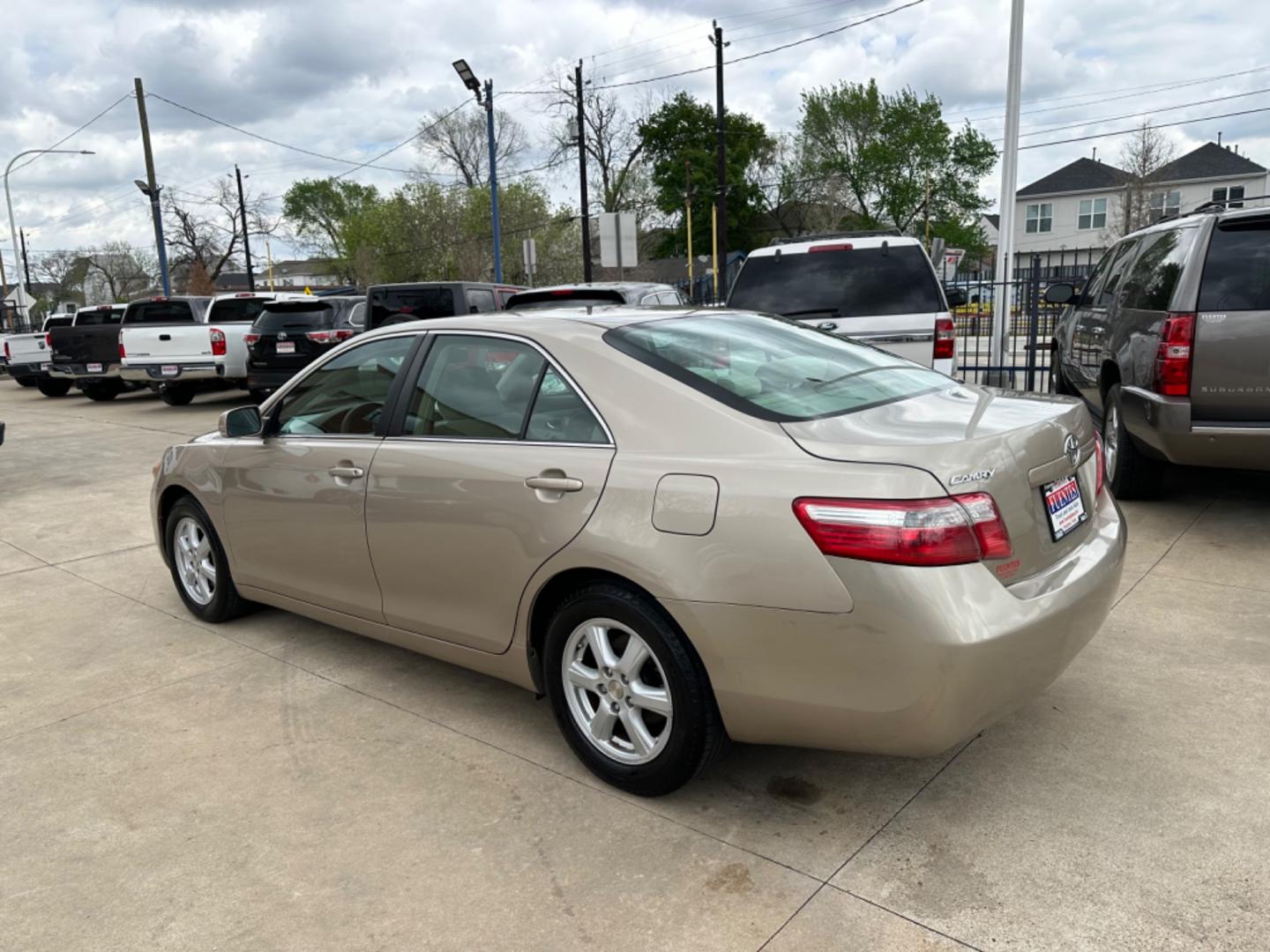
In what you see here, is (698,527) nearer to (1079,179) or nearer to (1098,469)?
(1098,469)

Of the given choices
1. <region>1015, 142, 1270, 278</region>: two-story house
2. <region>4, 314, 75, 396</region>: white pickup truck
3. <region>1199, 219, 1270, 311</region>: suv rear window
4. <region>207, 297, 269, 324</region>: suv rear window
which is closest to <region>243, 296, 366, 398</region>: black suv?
<region>207, 297, 269, 324</region>: suv rear window

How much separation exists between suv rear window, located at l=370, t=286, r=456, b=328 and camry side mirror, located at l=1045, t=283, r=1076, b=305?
6.45 meters

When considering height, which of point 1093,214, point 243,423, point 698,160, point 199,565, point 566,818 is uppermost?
point 698,160

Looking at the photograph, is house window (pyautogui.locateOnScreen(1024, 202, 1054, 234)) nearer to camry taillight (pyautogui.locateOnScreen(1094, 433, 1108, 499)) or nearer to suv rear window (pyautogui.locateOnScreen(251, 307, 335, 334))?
suv rear window (pyautogui.locateOnScreen(251, 307, 335, 334))

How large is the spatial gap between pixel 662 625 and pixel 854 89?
6581 cm

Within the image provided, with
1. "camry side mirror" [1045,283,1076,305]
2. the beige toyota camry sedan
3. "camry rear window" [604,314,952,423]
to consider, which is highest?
"camry side mirror" [1045,283,1076,305]

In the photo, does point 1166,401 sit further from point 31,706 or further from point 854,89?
point 854,89

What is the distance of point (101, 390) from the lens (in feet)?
62.7

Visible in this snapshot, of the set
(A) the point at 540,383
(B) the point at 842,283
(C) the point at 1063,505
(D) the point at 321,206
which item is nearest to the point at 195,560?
(A) the point at 540,383

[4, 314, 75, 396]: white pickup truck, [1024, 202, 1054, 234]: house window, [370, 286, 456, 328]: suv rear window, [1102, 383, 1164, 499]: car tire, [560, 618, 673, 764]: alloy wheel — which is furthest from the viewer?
[1024, 202, 1054, 234]: house window

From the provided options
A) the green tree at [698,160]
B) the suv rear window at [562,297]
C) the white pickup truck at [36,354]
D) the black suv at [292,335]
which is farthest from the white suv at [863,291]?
the green tree at [698,160]

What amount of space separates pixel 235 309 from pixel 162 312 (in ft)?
4.03

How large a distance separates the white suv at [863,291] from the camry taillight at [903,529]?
5333 mm

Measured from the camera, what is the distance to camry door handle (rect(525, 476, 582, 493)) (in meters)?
3.00
